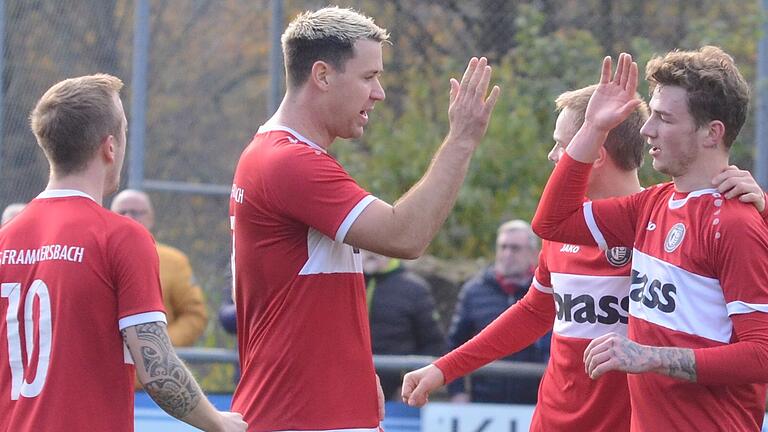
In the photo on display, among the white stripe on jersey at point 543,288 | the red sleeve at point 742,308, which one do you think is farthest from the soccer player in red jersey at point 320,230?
the white stripe on jersey at point 543,288

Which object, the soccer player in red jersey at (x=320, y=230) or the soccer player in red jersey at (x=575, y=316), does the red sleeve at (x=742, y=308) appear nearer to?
the soccer player in red jersey at (x=575, y=316)

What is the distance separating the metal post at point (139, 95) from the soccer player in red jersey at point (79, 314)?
4169mm

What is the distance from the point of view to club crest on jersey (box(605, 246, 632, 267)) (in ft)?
14.2

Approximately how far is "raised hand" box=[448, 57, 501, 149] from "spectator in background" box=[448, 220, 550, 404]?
11.8ft

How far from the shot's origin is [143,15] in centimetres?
810

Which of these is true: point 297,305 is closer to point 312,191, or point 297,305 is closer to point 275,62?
point 312,191

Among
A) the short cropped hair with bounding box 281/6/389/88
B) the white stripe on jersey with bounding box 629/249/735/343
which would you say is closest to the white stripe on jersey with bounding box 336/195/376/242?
the short cropped hair with bounding box 281/6/389/88

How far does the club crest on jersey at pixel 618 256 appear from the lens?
434 cm

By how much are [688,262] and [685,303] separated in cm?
12

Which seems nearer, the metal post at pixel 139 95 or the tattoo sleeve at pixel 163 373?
the tattoo sleeve at pixel 163 373

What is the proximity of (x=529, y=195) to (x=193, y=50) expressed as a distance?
2.55 meters

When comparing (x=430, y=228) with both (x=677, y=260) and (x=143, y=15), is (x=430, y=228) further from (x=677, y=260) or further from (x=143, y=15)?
(x=143, y=15)

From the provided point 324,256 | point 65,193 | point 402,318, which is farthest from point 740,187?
point 402,318

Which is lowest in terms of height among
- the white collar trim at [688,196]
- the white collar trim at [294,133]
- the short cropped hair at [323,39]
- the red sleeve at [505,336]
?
the red sleeve at [505,336]
